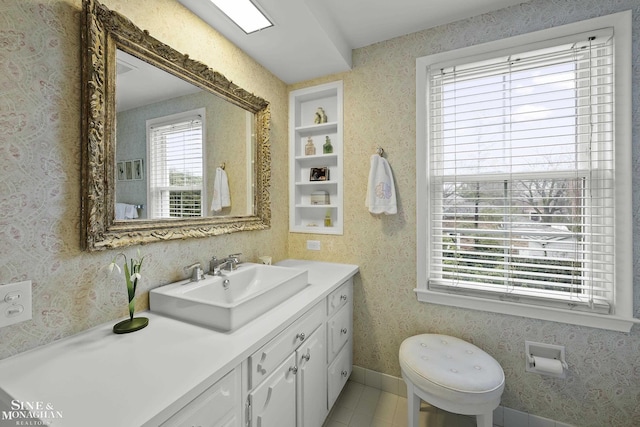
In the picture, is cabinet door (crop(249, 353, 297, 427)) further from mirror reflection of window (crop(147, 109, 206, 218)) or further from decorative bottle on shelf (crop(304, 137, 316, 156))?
decorative bottle on shelf (crop(304, 137, 316, 156))

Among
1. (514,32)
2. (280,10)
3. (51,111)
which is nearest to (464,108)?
(514,32)

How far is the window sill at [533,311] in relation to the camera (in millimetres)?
1352

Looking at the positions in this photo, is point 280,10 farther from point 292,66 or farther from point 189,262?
point 189,262

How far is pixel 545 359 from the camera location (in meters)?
1.44

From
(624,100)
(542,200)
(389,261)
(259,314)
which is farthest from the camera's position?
(389,261)

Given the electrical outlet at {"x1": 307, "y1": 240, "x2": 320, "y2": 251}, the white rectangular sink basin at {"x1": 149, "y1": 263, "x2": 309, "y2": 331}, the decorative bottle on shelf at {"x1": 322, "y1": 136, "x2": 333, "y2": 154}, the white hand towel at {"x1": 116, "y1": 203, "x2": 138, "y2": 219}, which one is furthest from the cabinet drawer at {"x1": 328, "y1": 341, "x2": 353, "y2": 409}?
the decorative bottle on shelf at {"x1": 322, "y1": 136, "x2": 333, "y2": 154}

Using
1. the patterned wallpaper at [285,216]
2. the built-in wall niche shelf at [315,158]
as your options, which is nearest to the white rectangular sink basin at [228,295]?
the patterned wallpaper at [285,216]

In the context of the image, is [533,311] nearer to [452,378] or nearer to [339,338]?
[452,378]

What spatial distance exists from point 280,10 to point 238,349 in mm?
1598

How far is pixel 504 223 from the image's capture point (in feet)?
5.16

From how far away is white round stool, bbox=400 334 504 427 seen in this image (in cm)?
121

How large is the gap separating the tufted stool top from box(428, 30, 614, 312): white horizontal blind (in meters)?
0.35

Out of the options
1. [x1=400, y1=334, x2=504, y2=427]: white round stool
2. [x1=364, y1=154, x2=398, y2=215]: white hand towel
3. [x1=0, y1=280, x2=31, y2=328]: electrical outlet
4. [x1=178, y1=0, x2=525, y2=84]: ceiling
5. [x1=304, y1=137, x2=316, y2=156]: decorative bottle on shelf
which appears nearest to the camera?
[x1=0, y1=280, x2=31, y2=328]: electrical outlet

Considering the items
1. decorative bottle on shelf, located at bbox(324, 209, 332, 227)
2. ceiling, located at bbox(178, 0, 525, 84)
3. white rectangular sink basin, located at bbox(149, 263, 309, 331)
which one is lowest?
white rectangular sink basin, located at bbox(149, 263, 309, 331)
